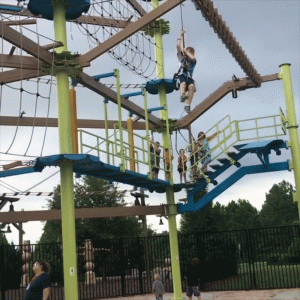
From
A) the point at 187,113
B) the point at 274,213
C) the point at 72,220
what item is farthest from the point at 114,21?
the point at 274,213

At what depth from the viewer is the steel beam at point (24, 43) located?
49.2 feet

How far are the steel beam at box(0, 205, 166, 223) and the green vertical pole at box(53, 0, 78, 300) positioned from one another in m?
3.19

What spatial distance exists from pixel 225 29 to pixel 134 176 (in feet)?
22.2

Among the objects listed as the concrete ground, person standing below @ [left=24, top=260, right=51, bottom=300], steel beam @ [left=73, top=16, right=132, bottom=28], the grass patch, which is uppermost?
steel beam @ [left=73, top=16, right=132, bottom=28]

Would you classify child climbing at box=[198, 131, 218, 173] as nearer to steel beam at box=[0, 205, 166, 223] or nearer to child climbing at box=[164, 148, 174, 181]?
child climbing at box=[164, 148, 174, 181]

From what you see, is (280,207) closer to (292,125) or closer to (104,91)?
(292,125)

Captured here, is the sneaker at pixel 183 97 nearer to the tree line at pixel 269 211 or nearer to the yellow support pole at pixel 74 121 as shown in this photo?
the yellow support pole at pixel 74 121

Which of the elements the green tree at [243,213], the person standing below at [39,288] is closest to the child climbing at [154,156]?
the person standing below at [39,288]

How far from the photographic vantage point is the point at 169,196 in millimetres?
24531

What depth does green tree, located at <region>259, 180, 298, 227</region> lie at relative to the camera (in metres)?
94.2

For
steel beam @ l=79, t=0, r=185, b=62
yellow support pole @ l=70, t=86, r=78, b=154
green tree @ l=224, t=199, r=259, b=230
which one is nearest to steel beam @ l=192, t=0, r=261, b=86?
steel beam @ l=79, t=0, r=185, b=62

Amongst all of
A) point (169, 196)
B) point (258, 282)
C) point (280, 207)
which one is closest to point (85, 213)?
point (169, 196)

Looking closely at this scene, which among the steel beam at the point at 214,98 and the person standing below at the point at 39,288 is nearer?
the person standing below at the point at 39,288

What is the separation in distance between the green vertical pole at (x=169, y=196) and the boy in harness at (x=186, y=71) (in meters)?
1.05
